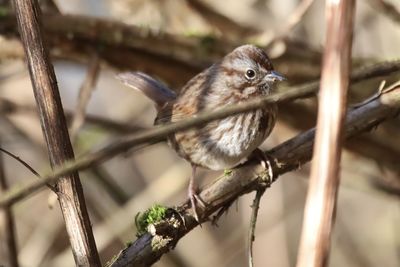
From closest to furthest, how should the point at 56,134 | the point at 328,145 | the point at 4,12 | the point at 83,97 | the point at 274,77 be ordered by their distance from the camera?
the point at 328,145
the point at 56,134
the point at 274,77
the point at 83,97
the point at 4,12

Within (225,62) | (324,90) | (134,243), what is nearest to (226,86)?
(225,62)

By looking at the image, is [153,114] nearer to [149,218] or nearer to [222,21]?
[222,21]

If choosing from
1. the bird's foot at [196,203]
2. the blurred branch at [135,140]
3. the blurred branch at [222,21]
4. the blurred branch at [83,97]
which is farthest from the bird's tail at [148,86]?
the blurred branch at [135,140]

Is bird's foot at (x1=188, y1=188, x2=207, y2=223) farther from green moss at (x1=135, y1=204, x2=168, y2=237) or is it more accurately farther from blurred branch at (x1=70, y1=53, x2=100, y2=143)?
blurred branch at (x1=70, y1=53, x2=100, y2=143)

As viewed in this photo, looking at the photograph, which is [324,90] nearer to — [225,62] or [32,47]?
[32,47]

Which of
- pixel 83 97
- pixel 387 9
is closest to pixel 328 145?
pixel 83 97

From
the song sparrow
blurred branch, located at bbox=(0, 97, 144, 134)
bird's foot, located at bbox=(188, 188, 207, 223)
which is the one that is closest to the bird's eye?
the song sparrow
